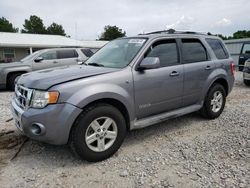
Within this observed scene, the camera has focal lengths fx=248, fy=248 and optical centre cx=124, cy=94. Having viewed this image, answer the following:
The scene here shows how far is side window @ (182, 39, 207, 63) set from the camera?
4.60m

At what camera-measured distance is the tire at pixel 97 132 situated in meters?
3.26

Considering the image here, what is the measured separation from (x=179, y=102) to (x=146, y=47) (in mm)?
1186

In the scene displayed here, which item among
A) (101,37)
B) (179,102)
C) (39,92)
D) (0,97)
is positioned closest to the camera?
(39,92)

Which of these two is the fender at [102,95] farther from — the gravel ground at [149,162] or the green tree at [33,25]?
the green tree at [33,25]

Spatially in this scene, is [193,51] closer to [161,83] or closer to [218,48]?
[218,48]

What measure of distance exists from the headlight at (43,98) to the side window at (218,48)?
138 inches

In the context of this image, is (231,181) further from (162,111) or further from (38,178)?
(38,178)

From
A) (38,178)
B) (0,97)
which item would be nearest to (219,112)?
(38,178)

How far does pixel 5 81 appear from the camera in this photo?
9383 mm

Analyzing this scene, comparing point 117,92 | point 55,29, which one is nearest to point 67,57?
point 117,92

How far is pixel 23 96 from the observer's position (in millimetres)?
3477

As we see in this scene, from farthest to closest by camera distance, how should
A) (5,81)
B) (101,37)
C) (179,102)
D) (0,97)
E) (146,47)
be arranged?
(101,37) → (5,81) → (0,97) → (179,102) → (146,47)

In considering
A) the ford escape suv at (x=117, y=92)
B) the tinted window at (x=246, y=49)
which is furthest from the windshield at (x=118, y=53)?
the tinted window at (x=246, y=49)

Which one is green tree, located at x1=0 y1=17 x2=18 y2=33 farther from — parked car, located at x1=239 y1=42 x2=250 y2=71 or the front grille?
the front grille
